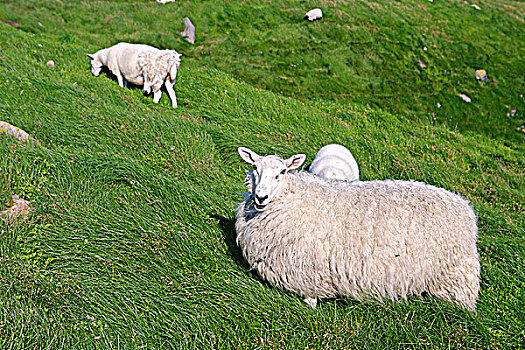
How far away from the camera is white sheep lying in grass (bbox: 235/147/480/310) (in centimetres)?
380

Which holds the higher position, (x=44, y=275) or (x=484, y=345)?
(x=44, y=275)

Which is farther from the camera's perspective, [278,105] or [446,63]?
[446,63]

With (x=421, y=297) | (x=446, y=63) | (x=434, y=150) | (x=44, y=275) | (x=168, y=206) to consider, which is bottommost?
(x=446, y=63)

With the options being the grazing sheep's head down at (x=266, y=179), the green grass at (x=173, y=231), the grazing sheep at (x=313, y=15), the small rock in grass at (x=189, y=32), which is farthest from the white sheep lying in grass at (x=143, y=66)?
the grazing sheep at (x=313, y=15)

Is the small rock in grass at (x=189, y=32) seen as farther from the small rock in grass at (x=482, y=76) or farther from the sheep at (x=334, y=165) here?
Answer: the small rock in grass at (x=482, y=76)

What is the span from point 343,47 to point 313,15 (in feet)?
8.62

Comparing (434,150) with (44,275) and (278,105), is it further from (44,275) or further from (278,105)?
(44,275)

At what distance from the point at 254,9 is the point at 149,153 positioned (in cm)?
1376

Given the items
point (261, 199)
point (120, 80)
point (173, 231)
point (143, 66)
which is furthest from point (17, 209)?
point (120, 80)

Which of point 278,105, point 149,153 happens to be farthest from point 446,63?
point 149,153

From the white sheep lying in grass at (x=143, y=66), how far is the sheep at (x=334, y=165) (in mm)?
3991

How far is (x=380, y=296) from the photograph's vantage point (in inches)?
149

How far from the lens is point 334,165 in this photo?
6.26m

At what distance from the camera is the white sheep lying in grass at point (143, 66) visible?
898 centimetres
